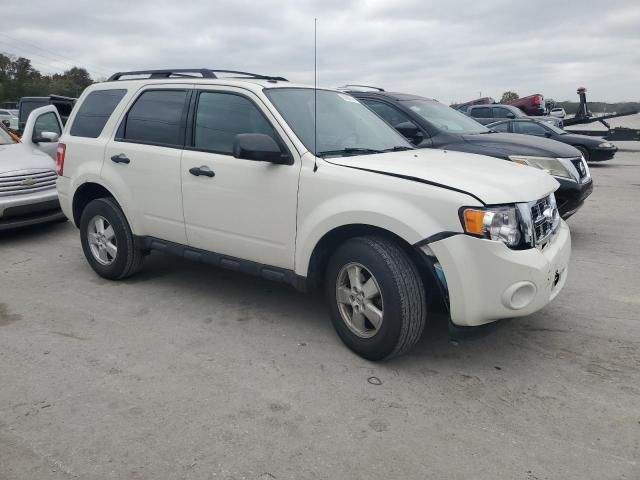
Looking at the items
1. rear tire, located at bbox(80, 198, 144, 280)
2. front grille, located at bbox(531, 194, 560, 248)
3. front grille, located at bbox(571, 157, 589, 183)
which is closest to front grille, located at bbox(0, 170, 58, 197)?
rear tire, located at bbox(80, 198, 144, 280)

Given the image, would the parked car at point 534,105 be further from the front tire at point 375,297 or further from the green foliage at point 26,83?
the green foliage at point 26,83

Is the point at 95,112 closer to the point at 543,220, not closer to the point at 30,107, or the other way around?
the point at 543,220

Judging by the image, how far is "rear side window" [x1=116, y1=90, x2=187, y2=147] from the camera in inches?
175

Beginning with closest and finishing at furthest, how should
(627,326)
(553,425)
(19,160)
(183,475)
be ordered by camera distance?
(183,475) → (553,425) → (627,326) → (19,160)

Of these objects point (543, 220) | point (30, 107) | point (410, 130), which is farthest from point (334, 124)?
point (30, 107)

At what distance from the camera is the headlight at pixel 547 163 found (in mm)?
6102

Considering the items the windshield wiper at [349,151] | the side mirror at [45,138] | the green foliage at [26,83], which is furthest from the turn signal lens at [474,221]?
the green foliage at [26,83]

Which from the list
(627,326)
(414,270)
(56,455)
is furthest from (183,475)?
(627,326)

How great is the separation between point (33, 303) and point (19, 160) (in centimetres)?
310

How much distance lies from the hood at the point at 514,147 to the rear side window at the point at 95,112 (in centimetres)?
379

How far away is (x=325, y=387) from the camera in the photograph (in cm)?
321

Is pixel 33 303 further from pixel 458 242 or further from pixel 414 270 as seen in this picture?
pixel 458 242

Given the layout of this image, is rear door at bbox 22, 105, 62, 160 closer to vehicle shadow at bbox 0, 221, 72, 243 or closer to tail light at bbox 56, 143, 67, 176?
vehicle shadow at bbox 0, 221, 72, 243

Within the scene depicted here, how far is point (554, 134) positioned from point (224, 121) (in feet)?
38.8
